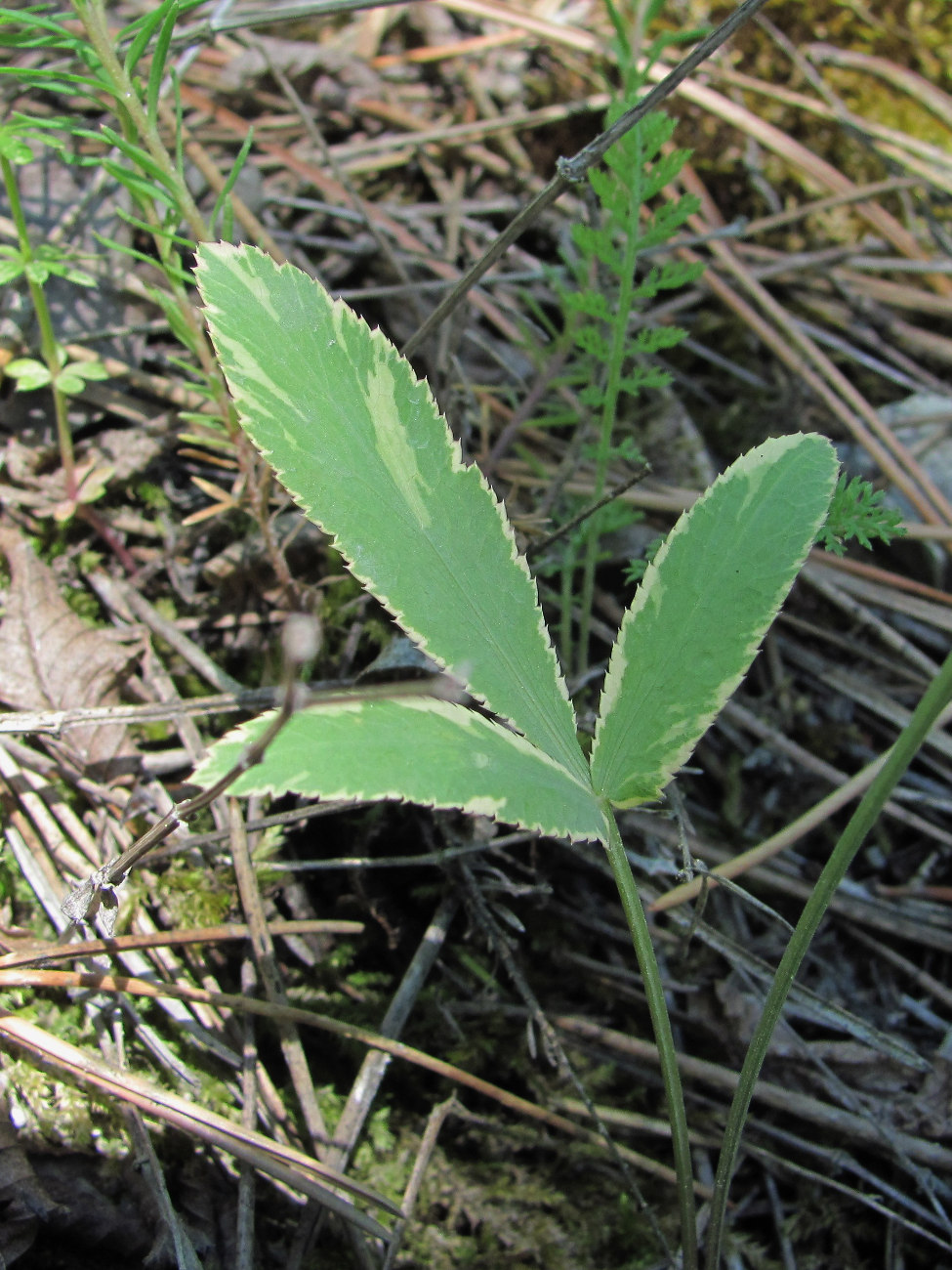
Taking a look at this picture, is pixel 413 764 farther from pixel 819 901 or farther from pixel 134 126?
pixel 134 126

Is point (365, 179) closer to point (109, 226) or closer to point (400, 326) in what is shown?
point (400, 326)

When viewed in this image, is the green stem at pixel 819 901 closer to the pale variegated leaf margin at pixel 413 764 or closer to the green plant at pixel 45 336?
the pale variegated leaf margin at pixel 413 764

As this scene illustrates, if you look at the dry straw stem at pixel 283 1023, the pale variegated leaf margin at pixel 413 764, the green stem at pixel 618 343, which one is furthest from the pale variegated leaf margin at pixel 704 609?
the dry straw stem at pixel 283 1023

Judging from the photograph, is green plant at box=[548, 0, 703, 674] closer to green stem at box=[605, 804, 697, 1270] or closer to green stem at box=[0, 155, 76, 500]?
green stem at box=[605, 804, 697, 1270]

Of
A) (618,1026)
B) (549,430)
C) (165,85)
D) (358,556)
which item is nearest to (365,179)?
(165,85)

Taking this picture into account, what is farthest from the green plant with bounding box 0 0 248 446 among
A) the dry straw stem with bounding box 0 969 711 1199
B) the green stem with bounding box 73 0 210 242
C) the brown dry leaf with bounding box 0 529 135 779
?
the dry straw stem with bounding box 0 969 711 1199

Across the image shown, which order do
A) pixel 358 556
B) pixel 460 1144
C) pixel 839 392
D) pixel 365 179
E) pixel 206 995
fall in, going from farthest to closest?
pixel 365 179
pixel 839 392
pixel 460 1144
pixel 206 995
pixel 358 556
